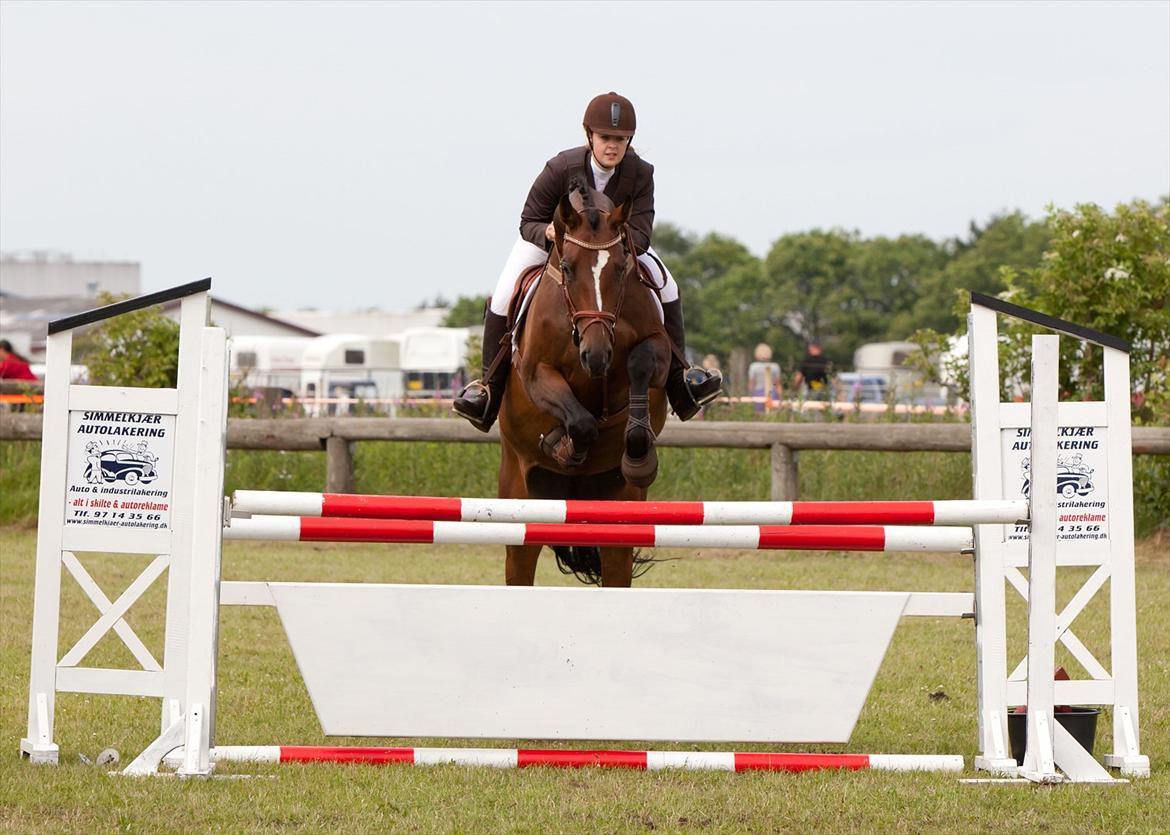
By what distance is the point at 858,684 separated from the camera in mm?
4375

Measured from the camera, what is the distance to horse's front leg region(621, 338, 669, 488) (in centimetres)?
540

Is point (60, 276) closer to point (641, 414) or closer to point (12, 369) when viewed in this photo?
point (12, 369)

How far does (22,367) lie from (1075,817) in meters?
13.3

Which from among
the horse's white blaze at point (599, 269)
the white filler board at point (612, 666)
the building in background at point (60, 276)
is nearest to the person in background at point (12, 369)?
the horse's white blaze at point (599, 269)

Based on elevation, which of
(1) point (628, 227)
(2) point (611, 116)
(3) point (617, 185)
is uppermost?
(2) point (611, 116)

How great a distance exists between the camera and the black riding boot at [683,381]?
5945 millimetres

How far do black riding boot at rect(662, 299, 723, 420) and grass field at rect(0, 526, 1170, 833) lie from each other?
1319 millimetres

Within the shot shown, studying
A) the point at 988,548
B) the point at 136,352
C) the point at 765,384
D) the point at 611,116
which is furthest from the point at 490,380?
the point at 765,384

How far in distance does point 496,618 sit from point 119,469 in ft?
3.96

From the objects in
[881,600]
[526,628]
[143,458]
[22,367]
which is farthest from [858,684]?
[22,367]

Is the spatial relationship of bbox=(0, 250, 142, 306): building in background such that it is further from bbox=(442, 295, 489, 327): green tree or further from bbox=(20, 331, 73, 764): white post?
bbox=(20, 331, 73, 764): white post

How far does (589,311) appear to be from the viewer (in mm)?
5215

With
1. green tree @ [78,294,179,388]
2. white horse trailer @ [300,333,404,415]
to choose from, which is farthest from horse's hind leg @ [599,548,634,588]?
white horse trailer @ [300,333,404,415]

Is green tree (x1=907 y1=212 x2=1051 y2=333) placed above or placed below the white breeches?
above
